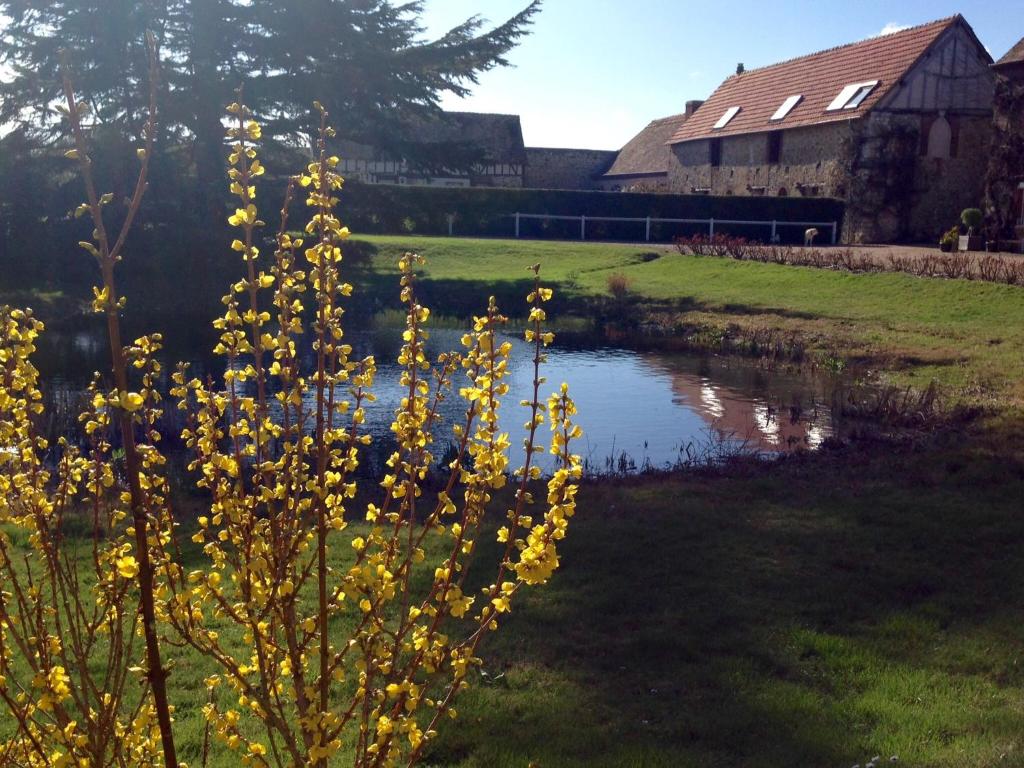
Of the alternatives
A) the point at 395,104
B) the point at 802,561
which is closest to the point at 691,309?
the point at 395,104

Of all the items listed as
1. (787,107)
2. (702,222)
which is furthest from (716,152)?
(702,222)

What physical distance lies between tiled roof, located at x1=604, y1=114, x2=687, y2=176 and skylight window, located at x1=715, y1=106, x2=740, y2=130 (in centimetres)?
741

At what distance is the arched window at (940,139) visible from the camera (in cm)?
3344

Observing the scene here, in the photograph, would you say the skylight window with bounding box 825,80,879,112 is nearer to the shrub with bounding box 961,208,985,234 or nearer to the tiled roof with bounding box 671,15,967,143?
the tiled roof with bounding box 671,15,967,143

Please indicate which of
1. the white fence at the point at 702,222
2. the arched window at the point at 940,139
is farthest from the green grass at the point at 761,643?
the arched window at the point at 940,139

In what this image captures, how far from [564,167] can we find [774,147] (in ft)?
66.4

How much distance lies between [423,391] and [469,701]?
2.16 metres

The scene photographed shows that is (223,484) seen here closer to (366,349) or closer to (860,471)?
(860,471)

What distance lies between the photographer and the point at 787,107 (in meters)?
37.8

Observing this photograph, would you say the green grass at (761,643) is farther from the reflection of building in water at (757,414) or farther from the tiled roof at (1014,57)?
the tiled roof at (1014,57)

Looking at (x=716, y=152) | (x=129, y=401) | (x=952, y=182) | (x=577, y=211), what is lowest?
(x=129, y=401)

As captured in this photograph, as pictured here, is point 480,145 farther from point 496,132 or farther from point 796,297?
point 796,297

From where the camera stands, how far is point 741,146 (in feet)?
132

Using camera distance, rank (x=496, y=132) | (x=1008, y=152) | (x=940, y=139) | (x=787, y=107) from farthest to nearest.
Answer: (x=496, y=132) < (x=787, y=107) < (x=940, y=139) < (x=1008, y=152)
